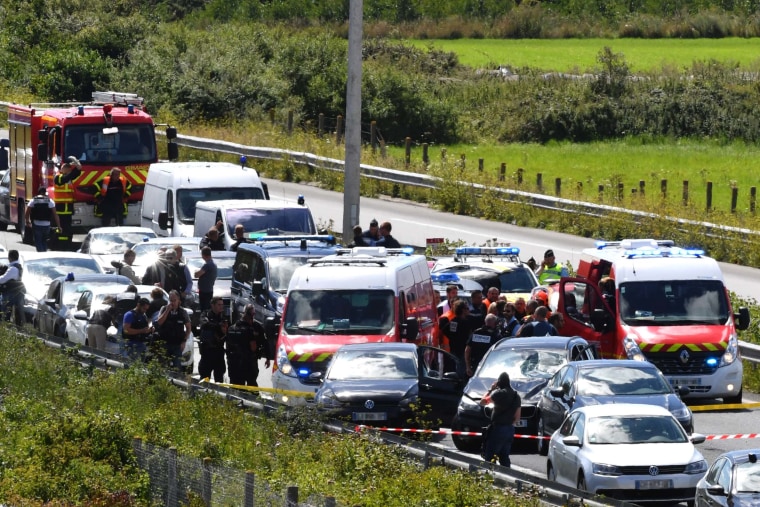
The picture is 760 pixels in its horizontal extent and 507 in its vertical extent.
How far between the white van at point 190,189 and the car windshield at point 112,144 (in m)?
2.80

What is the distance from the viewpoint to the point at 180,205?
32469mm

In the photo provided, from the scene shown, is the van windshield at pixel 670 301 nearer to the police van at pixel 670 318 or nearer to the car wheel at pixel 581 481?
the police van at pixel 670 318

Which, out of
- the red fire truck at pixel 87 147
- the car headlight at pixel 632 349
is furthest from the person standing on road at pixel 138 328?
the red fire truck at pixel 87 147

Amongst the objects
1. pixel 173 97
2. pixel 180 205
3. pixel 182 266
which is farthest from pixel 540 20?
pixel 182 266

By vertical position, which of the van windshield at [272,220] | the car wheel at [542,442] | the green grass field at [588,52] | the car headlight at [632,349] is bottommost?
the car wheel at [542,442]

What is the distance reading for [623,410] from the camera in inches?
675

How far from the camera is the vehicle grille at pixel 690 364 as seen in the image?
2250 cm

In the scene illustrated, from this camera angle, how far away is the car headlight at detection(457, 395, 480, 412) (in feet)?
63.7

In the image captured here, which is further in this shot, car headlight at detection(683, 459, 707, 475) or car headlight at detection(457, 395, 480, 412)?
car headlight at detection(457, 395, 480, 412)

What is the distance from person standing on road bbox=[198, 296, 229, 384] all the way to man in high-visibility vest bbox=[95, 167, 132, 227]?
1311 centimetres

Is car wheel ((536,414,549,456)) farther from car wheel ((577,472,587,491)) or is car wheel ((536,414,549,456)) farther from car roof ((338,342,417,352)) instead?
car wheel ((577,472,587,491))

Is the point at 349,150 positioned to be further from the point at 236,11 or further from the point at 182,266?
the point at 236,11

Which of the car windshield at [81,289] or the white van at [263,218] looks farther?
the white van at [263,218]

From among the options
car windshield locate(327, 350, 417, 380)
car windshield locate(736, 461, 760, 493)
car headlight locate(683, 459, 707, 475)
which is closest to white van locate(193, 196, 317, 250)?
car windshield locate(327, 350, 417, 380)
